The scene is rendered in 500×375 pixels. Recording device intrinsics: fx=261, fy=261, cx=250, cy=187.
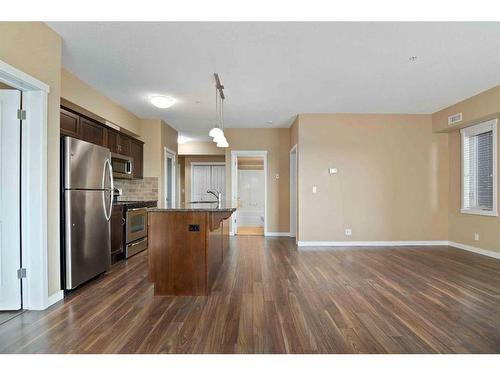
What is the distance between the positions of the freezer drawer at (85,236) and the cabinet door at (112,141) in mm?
1180

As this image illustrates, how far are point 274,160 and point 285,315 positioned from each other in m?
4.64

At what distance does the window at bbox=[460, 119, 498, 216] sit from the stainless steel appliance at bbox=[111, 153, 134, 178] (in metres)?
6.24

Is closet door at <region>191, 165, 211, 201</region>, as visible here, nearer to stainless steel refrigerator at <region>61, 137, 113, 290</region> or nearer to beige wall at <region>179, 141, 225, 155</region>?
beige wall at <region>179, 141, 225, 155</region>

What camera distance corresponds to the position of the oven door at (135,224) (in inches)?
167

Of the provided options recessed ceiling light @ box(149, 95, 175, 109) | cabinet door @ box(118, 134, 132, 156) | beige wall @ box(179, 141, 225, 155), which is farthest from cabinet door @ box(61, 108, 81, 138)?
beige wall @ box(179, 141, 225, 155)

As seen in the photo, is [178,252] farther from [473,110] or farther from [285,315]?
[473,110]

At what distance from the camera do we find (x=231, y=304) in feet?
8.29

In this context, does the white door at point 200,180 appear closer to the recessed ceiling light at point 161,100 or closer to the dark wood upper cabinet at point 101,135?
the dark wood upper cabinet at point 101,135

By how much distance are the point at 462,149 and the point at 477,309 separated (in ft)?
12.2

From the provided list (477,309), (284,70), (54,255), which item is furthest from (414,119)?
(54,255)

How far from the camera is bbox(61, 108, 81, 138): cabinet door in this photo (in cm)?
297

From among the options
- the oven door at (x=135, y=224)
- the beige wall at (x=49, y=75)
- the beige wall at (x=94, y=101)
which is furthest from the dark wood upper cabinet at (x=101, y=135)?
the oven door at (x=135, y=224)

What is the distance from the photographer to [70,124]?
3.12 metres
